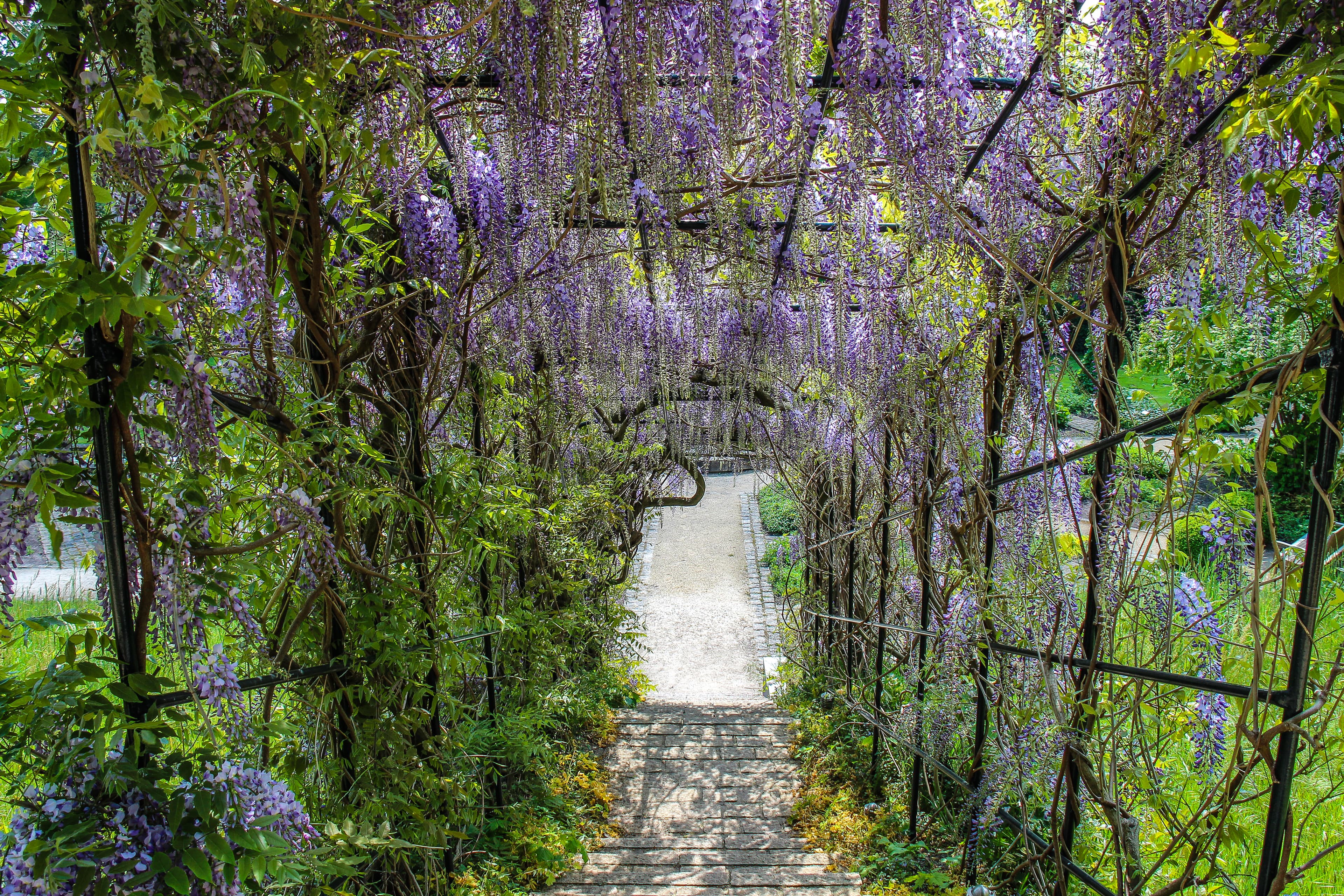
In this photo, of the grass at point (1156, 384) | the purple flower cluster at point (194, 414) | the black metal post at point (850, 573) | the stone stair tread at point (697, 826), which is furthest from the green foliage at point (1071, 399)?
the purple flower cluster at point (194, 414)

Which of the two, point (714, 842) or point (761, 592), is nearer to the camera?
point (714, 842)

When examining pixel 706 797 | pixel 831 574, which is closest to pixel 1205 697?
pixel 706 797

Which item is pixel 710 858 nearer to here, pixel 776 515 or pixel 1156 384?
pixel 1156 384

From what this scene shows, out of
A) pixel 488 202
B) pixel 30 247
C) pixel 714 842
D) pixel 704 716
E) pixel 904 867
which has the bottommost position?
pixel 704 716

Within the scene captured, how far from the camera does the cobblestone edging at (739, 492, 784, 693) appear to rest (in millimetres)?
6762

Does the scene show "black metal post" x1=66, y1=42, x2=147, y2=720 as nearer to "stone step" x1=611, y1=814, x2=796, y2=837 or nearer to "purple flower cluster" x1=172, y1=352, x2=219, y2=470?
"purple flower cluster" x1=172, y1=352, x2=219, y2=470

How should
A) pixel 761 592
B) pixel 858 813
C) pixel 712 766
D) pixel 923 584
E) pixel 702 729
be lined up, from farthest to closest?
1. pixel 761 592
2. pixel 702 729
3. pixel 712 766
4. pixel 858 813
5. pixel 923 584

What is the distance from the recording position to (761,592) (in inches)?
347

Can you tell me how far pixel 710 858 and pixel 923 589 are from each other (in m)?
1.30

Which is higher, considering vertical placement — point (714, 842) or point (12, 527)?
point (12, 527)

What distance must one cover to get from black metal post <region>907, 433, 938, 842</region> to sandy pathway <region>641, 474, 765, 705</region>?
8.51 feet

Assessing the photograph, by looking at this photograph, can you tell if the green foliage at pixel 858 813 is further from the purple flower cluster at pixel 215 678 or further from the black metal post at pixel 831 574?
the purple flower cluster at pixel 215 678

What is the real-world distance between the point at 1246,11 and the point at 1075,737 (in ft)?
4.58

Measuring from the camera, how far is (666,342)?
451cm
